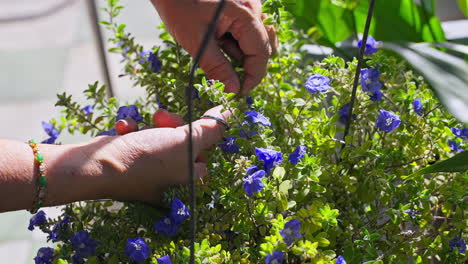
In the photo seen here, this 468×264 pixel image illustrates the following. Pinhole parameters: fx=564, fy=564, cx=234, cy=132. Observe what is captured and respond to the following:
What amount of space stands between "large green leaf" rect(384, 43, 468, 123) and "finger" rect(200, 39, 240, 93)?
324mm

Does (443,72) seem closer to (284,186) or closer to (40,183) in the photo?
(284,186)

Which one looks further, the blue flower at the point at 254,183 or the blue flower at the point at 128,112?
the blue flower at the point at 128,112

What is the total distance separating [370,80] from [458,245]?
0.89 feet

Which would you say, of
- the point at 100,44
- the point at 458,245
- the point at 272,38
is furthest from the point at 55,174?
the point at 100,44

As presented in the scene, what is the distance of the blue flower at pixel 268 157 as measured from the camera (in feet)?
2.43

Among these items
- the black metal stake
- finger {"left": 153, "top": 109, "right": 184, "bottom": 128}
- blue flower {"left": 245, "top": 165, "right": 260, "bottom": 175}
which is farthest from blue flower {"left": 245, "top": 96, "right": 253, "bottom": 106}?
the black metal stake

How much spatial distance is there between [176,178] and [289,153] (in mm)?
173

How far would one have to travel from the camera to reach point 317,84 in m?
0.82

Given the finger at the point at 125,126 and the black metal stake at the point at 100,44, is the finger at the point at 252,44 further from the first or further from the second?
the black metal stake at the point at 100,44

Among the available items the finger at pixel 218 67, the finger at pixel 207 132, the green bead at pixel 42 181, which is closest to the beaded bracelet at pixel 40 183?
the green bead at pixel 42 181

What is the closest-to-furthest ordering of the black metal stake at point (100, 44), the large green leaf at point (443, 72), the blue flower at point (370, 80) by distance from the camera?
the large green leaf at point (443, 72) < the blue flower at point (370, 80) < the black metal stake at point (100, 44)

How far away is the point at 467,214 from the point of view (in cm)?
81

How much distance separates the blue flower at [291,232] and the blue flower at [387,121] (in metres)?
0.22

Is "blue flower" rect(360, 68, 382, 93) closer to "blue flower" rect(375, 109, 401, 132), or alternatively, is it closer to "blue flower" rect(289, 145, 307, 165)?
"blue flower" rect(375, 109, 401, 132)
